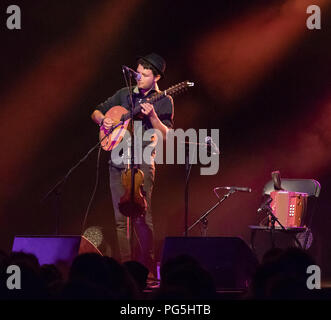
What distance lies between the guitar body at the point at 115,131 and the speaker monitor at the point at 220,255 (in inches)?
95.1

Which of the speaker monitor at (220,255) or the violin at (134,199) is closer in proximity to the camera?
the speaker monitor at (220,255)

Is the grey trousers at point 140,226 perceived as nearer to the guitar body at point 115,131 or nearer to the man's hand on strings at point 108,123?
the guitar body at point 115,131

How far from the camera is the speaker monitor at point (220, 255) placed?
3580mm

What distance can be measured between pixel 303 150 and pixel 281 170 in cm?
41

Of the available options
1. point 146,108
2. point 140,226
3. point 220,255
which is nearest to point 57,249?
point 220,255

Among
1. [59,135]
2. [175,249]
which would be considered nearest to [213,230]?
[59,135]

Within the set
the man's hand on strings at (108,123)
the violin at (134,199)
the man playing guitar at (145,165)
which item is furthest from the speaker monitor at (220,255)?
the man's hand on strings at (108,123)

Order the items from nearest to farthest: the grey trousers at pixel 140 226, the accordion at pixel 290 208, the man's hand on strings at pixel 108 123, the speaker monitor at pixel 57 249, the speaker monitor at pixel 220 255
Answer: the speaker monitor at pixel 220 255
the speaker monitor at pixel 57 249
the grey trousers at pixel 140 226
the man's hand on strings at pixel 108 123
the accordion at pixel 290 208

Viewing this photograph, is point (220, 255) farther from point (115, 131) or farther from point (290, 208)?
point (290, 208)

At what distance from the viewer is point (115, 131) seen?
596cm

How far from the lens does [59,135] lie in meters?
7.43

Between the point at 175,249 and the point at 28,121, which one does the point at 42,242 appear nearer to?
the point at 175,249

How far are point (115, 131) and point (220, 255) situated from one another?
2.71m

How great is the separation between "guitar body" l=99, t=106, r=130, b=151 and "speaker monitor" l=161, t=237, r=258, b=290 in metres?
2.42
